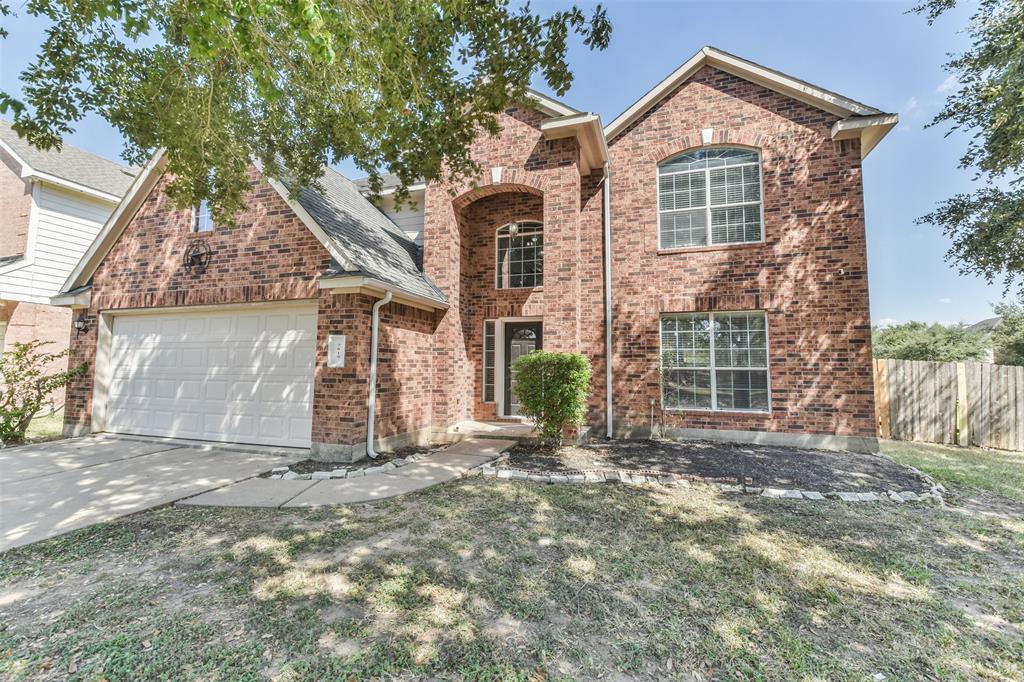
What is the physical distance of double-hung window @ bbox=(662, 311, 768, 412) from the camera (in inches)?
337

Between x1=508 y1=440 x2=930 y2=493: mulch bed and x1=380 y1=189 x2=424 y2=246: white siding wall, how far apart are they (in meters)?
6.17

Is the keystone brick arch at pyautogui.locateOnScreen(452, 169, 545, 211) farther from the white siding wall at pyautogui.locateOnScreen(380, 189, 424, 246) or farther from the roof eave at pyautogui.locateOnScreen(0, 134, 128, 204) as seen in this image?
the roof eave at pyautogui.locateOnScreen(0, 134, 128, 204)

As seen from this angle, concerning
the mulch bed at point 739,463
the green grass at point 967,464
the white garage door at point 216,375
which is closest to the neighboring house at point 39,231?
the white garage door at point 216,375

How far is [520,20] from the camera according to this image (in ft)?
18.1

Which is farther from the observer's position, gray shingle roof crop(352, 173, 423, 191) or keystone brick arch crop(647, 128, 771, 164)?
gray shingle roof crop(352, 173, 423, 191)

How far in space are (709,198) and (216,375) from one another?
10.4 metres

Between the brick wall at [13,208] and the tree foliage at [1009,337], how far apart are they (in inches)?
1231

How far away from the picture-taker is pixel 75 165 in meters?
13.3

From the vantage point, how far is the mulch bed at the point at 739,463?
583 centimetres

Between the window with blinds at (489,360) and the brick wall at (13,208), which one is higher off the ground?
the brick wall at (13,208)

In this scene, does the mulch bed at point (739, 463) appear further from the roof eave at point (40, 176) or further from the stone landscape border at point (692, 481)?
the roof eave at point (40, 176)

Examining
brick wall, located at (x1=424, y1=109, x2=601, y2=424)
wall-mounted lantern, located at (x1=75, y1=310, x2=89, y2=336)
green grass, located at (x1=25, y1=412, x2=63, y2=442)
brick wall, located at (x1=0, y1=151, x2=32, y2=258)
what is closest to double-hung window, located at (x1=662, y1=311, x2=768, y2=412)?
brick wall, located at (x1=424, y1=109, x2=601, y2=424)

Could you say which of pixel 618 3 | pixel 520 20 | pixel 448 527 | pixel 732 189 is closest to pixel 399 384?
pixel 448 527

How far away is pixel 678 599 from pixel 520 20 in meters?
6.53
